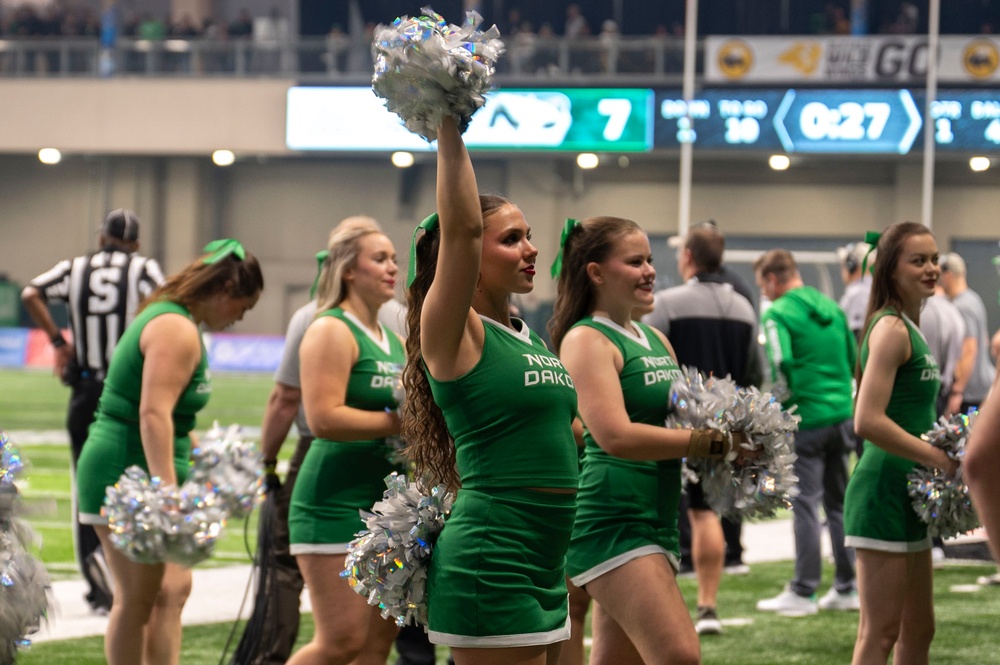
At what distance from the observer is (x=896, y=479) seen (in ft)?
12.9

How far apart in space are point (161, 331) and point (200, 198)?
25.7 m

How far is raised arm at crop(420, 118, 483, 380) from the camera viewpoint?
245 cm

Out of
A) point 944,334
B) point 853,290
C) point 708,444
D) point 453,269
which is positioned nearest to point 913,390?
point 708,444

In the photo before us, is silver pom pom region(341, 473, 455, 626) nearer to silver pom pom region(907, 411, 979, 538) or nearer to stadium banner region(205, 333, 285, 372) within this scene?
silver pom pom region(907, 411, 979, 538)

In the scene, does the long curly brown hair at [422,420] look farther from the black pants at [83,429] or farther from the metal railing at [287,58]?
the metal railing at [287,58]

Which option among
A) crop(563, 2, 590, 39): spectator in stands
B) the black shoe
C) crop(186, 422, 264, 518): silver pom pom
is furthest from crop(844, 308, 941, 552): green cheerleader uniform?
crop(563, 2, 590, 39): spectator in stands

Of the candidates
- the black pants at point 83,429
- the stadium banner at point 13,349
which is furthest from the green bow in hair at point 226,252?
the stadium banner at point 13,349

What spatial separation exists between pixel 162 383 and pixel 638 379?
145 cm

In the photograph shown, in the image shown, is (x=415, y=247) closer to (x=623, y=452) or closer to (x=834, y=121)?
(x=623, y=452)

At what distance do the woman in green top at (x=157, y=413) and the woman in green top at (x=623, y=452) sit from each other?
Result: 3.80 feet

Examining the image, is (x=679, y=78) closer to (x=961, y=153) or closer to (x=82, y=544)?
(x=961, y=153)

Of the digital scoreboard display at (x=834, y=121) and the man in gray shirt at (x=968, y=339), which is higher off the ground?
the digital scoreboard display at (x=834, y=121)

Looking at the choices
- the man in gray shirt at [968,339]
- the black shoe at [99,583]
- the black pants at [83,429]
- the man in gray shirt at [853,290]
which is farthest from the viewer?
the man in gray shirt at [968,339]

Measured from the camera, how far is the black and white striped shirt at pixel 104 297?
21.6ft
